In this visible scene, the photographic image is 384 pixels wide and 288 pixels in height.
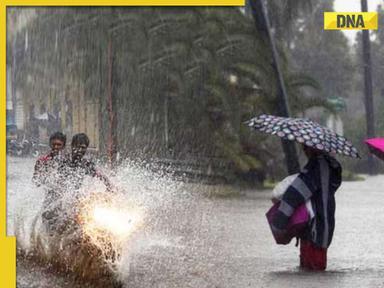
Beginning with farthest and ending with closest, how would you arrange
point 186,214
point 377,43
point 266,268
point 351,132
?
point 351,132 → point 377,43 → point 186,214 → point 266,268

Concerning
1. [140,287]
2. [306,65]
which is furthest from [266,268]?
[306,65]

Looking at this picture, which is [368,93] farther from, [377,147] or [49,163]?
[49,163]

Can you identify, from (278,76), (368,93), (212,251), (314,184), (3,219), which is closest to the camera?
(3,219)

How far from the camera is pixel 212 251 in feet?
30.1

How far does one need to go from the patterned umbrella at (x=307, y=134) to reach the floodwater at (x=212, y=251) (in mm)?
1060

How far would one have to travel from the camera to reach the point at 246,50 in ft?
70.2

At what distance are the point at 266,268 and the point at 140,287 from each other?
1.75 meters

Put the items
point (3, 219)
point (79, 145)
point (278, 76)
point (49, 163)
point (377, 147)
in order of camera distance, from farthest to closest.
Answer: point (278, 76)
point (377, 147)
point (49, 163)
point (79, 145)
point (3, 219)

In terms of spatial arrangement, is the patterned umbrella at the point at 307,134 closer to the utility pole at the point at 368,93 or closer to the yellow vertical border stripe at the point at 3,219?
the yellow vertical border stripe at the point at 3,219

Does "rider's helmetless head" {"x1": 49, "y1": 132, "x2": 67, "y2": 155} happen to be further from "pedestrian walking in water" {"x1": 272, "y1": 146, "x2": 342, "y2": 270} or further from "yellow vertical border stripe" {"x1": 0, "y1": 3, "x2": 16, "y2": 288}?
"pedestrian walking in water" {"x1": 272, "y1": 146, "x2": 342, "y2": 270}

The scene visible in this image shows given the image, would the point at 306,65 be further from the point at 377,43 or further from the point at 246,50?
the point at 246,50

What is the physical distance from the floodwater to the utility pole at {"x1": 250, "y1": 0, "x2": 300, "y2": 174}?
7166 millimetres

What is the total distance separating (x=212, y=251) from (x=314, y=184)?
2.02m

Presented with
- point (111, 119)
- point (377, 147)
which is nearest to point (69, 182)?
point (377, 147)
